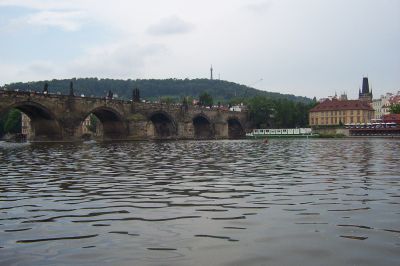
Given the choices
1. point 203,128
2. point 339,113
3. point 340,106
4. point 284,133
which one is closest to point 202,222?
point 203,128

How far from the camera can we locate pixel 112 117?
98625mm

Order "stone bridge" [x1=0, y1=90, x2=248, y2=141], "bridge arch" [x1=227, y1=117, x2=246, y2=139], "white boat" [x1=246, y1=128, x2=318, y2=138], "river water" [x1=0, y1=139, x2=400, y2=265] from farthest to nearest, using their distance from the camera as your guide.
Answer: "bridge arch" [x1=227, y1=117, x2=246, y2=139]
"white boat" [x1=246, y1=128, x2=318, y2=138]
"stone bridge" [x1=0, y1=90, x2=248, y2=141]
"river water" [x1=0, y1=139, x2=400, y2=265]

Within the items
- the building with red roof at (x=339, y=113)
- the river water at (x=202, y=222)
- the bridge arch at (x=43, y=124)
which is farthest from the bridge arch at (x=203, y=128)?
the river water at (x=202, y=222)

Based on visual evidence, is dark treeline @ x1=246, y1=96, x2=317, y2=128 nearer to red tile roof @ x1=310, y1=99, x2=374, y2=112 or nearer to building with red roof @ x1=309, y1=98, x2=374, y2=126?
building with red roof @ x1=309, y1=98, x2=374, y2=126

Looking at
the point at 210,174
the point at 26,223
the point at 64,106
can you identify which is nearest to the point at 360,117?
the point at 64,106

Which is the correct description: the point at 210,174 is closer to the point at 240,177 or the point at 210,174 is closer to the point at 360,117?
the point at 240,177

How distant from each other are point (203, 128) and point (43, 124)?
70.6 m

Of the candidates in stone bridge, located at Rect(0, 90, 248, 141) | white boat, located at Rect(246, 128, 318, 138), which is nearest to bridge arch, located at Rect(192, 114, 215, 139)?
stone bridge, located at Rect(0, 90, 248, 141)

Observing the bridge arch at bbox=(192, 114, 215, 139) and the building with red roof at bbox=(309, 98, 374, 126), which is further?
the building with red roof at bbox=(309, 98, 374, 126)

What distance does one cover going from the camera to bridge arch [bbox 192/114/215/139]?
141 metres

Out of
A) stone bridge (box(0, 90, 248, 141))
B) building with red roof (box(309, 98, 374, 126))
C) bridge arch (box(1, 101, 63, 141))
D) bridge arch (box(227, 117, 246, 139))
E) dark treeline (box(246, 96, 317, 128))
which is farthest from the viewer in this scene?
building with red roof (box(309, 98, 374, 126))

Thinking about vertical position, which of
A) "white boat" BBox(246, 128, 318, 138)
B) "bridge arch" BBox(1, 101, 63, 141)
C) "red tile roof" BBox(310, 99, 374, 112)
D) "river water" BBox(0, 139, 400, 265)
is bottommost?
"white boat" BBox(246, 128, 318, 138)

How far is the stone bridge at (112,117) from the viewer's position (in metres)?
75.5

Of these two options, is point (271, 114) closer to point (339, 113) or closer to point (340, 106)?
point (339, 113)
